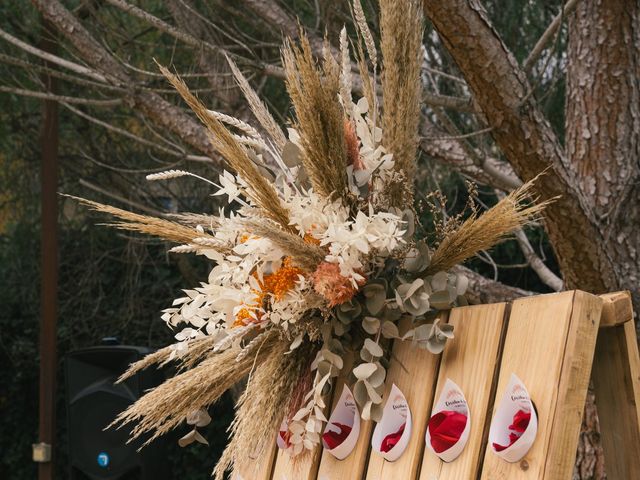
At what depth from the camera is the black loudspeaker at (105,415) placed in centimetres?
414

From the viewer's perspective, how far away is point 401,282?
5.61 feet

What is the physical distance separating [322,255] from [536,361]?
1.40 ft

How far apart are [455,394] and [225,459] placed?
44 centimetres

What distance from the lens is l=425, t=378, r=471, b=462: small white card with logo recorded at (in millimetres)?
1556

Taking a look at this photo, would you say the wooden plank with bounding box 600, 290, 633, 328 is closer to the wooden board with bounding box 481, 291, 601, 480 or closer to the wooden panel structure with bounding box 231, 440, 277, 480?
the wooden board with bounding box 481, 291, 601, 480

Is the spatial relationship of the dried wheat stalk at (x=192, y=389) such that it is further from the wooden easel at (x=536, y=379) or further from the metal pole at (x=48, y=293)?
the metal pole at (x=48, y=293)

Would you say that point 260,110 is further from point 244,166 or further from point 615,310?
point 615,310

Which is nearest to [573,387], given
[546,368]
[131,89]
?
[546,368]

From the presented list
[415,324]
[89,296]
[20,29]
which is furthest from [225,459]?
[89,296]

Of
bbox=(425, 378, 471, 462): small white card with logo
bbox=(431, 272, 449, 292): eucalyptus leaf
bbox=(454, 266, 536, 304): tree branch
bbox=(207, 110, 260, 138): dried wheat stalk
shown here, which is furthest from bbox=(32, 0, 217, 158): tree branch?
bbox=(425, 378, 471, 462): small white card with logo

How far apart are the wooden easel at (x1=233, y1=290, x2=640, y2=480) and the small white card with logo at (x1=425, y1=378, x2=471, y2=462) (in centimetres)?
1

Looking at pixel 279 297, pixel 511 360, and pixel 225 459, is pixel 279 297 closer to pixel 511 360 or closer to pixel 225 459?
pixel 225 459

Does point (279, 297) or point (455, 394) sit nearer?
point (455, 394)

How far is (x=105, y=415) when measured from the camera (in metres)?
4.30
